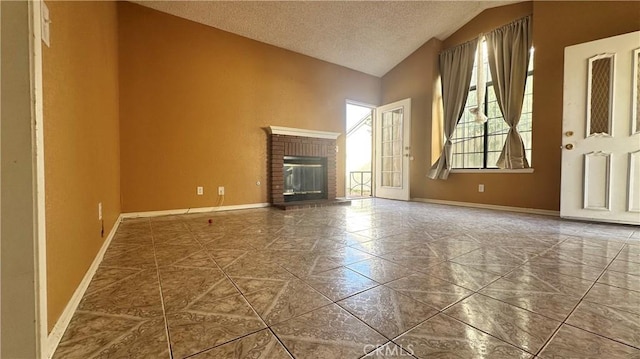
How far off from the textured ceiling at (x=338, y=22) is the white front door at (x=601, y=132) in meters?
1.68

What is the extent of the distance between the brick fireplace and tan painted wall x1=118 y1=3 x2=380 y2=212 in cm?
20

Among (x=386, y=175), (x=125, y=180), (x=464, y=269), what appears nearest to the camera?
(x=464, y=269)

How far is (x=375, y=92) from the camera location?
559 centimetres

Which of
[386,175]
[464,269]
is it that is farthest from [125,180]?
[386,175]

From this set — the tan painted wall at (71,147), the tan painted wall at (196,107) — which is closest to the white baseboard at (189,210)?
the tan painted wall at (196,107)

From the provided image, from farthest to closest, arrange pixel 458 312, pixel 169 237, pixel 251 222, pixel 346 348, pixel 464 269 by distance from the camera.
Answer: pixel 251 222 → pixel 169 237 → pixel 464 269 → pixel 458 312 → pixel 346 348

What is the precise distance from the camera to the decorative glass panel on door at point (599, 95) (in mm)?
2799

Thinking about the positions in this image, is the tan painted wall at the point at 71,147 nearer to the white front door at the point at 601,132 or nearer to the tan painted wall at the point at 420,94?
the white front door at the point at 601,132

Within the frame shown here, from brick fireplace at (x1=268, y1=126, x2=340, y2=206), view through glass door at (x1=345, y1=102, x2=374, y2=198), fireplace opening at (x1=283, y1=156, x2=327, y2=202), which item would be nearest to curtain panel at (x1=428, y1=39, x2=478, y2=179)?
brick fireplace at (x1=268, y1=126, x2=340, y2=206)

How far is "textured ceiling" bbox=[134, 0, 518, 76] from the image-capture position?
345 centimetres

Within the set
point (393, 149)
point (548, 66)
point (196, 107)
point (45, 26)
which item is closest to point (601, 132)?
point (548, 66)

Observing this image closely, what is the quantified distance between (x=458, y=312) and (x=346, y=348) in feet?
1.67

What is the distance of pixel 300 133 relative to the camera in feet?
14.4

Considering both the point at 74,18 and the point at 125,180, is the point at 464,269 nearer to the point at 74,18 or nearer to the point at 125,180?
the point at 74,18
